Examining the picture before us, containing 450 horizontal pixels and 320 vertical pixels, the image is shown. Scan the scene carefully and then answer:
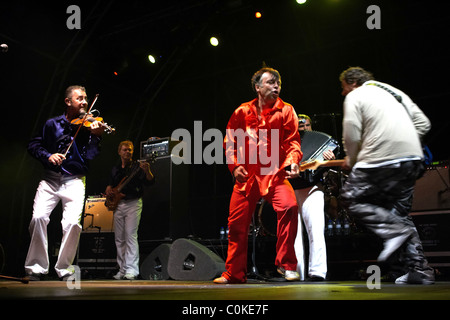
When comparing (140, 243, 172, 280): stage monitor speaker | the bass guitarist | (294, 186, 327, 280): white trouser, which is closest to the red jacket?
(294, 186, 327, 280): white trouser

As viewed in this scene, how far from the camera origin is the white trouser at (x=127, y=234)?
6887 millimetres

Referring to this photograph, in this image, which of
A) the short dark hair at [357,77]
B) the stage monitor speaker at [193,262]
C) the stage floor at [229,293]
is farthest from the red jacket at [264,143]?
the stage monitor speaker at [193,262]

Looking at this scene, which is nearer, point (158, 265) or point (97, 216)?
point (158, 265)

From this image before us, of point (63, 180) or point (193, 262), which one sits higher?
point (63, 180)

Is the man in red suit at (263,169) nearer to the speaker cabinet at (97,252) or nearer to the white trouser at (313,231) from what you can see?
the white trouser at (313,231)

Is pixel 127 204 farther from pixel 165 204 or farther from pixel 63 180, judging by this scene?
pixel 63 180

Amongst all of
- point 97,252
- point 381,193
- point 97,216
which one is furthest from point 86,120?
point 97,216

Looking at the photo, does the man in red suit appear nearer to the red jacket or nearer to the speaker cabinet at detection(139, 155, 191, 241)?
the red jacket

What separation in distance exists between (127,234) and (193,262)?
156cm

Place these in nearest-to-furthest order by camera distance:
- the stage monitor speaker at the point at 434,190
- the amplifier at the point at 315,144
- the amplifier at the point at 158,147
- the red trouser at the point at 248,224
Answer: the red trouser at the point at 248,224, the amplifier at the point at 315,144, the stage monitor speaker at the point at 434,190, the amplifier at the point at 158,147

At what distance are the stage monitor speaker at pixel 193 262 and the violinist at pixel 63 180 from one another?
1.70 metres

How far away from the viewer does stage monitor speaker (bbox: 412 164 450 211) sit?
5.59 meters

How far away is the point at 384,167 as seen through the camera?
301 cm

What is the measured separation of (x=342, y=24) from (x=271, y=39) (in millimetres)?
1667
